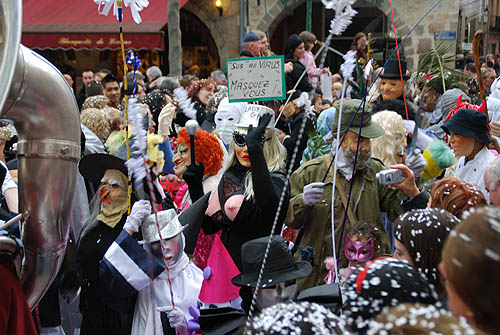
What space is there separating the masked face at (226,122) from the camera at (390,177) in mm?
2011

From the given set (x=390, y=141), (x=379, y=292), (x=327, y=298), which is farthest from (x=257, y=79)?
(x=379, y=292)

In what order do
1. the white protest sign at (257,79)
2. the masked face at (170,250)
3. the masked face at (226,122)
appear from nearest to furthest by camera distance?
the masked face at (170,250), the white protest sign at (257,79), the masked face at (226,122)

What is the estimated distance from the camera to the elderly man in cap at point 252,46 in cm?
682

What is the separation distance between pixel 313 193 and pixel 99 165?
1250 millimetres

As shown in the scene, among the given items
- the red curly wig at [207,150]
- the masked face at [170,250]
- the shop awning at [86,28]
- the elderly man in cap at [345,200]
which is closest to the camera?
the masked face at [170,250]

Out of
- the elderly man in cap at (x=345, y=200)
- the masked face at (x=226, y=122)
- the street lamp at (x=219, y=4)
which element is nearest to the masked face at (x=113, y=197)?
the elderly man in cap at (x=345, y=200)

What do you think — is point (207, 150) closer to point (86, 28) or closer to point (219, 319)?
point (219, 319)

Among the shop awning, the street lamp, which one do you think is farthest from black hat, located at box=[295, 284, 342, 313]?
the street lamp

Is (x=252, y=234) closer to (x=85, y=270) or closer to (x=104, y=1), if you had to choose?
(x=85, y=270)

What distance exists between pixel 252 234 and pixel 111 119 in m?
2.39

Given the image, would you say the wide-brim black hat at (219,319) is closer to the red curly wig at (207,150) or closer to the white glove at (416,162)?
the white glove at (416,162)

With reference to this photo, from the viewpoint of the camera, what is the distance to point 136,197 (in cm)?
357

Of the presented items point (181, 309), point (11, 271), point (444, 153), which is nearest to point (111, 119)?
point (181, 309)

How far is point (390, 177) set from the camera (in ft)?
10.0
